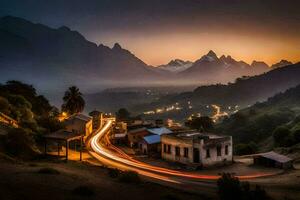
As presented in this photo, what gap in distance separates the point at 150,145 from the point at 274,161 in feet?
72.9

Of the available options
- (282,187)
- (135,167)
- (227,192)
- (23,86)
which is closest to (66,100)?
(23,86)

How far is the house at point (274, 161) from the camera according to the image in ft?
175

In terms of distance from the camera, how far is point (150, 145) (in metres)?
66.6

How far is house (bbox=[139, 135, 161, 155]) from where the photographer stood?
66.5 meters

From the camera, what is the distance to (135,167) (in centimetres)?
5066

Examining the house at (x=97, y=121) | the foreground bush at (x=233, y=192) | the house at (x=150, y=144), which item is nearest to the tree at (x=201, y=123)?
the house at (x=97, y=121)

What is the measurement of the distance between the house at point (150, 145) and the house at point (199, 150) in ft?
22.2

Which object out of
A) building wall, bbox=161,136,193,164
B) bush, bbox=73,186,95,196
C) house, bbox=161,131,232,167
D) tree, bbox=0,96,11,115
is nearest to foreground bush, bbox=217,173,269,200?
bush, bbox=73,186,95,196

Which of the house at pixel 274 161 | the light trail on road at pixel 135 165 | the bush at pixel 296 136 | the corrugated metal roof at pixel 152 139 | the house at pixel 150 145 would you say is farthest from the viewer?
the bush at pixel 296 136

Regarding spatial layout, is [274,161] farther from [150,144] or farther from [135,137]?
[135,137]

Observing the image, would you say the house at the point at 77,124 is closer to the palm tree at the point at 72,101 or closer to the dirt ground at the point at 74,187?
the palm tree at the point at 72,101

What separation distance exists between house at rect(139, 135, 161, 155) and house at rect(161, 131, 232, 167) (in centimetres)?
676

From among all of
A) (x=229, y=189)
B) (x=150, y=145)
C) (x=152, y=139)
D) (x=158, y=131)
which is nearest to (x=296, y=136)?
(x=158, y=131)

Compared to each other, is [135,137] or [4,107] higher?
[4,107]
